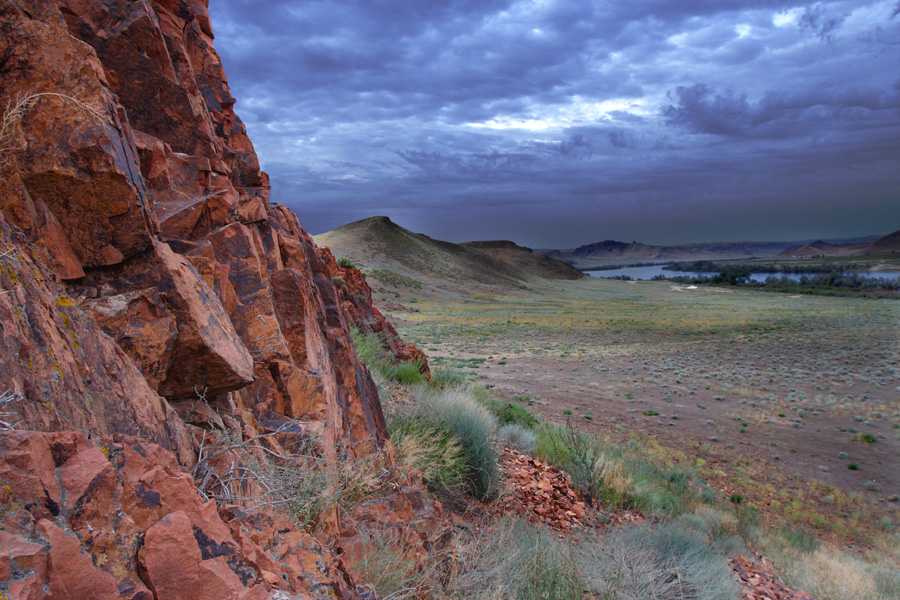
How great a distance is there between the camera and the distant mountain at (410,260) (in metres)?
82.4

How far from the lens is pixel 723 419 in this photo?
18469 millimetres

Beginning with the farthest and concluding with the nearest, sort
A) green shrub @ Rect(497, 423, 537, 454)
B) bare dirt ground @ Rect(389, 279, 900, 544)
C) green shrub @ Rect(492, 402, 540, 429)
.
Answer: green shrub @ Rect(492, 402, 540, 429) → bare dirt ground @ Rect(389, 279, 900, 544) → green shrub @ Rect(497, 423, 537, 454)

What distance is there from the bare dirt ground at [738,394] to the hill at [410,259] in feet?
119

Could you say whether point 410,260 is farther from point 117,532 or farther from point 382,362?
point 117,532

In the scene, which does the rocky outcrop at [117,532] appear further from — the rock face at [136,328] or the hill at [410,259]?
the hill at [410,259]

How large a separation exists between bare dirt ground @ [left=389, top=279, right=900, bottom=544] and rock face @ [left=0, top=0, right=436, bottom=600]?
11.7 m

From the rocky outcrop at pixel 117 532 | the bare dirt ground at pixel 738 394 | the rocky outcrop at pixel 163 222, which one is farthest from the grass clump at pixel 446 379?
the rocky outcrop at pixel 117 532

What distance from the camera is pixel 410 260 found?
325ft

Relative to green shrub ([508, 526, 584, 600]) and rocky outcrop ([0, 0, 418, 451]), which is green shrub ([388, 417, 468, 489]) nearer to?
rocky outcrop ([0, 0, 418, 451])

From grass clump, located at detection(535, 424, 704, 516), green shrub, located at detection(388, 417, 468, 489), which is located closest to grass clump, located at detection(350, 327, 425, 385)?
green shrub, located at detection(388, 417, 468, 489)

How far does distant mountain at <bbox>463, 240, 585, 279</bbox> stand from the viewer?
15762cm

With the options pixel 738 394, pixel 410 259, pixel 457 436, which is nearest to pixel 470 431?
pixel 457 436

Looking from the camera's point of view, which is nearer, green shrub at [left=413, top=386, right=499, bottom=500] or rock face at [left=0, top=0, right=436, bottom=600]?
rock face at [left=0, top=0, right=436, bottom=600]

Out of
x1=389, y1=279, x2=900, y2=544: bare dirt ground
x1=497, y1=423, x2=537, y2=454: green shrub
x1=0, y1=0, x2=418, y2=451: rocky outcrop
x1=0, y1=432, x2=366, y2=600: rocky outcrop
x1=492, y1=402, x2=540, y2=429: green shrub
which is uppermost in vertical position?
x1=0, y1=0, x2=418, y2=451: rocky outcrop
